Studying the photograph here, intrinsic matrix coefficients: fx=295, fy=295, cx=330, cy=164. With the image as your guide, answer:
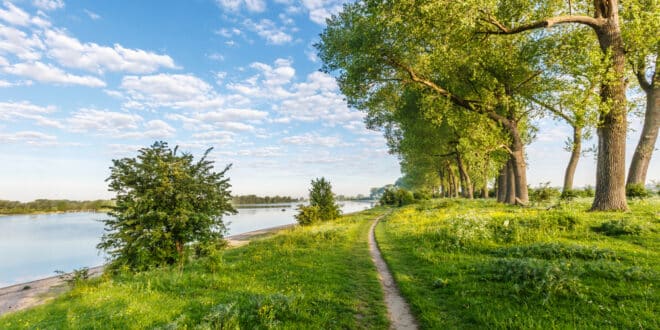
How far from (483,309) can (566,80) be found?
68.1ft

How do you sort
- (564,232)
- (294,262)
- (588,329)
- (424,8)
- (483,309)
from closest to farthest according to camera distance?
(588,329) → (483,309) → (564,232) → (294,262) → (424,8)

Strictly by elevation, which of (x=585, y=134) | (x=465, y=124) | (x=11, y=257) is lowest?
(x=11, y=257)

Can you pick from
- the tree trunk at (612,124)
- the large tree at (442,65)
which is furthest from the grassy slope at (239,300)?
the large tree at (442,65)

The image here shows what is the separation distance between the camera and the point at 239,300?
7160mm

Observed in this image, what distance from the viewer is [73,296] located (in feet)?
31.6

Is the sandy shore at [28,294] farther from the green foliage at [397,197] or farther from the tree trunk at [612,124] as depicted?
the green foliage at [397,197]

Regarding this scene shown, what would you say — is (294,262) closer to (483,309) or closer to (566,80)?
(483,309)

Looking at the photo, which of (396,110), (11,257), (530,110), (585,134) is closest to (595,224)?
(585,134)

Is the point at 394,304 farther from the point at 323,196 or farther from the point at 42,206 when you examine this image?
the point at 42,206

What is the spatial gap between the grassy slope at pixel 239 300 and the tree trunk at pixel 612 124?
1132cm

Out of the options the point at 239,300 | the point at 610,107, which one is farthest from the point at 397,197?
the point at 239,300

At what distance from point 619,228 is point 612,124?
577cm

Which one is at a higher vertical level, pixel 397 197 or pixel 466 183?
pixel 466 183

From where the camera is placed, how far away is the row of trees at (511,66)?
43.0ft
